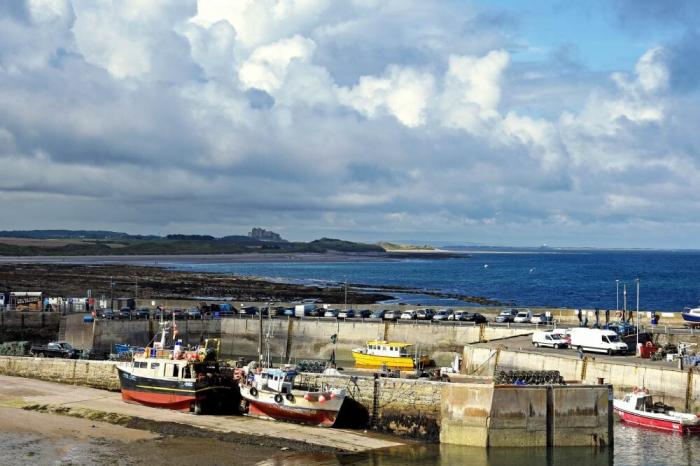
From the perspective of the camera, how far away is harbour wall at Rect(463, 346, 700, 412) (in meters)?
48.6

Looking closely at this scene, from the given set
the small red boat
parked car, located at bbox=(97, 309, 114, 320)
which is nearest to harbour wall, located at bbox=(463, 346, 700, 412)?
the small red boat

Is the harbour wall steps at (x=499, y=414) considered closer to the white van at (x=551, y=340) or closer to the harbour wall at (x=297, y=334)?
the white van at (x=551, y=340)

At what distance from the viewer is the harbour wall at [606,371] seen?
48.6 meters

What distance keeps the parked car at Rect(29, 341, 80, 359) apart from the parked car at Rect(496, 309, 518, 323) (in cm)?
3888

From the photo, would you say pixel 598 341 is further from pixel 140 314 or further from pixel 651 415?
pixel 140 314

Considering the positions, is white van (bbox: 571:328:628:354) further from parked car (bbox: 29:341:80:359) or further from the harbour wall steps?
parked car (bbox: 29:341:80:359)

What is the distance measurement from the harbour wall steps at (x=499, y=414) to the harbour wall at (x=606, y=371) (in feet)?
22.7

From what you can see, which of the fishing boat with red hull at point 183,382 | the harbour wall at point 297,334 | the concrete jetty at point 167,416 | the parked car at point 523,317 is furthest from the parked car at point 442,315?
the concrete jetty at point 167,416

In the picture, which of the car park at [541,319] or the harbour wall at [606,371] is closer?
the harbour wall at [606,371]

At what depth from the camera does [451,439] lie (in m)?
44.0

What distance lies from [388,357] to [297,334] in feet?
42.1

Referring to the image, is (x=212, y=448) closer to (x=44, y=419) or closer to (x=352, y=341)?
(x=44, y=419)

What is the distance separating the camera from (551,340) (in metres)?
60.4

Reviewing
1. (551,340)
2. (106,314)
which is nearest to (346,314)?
(106,314)
